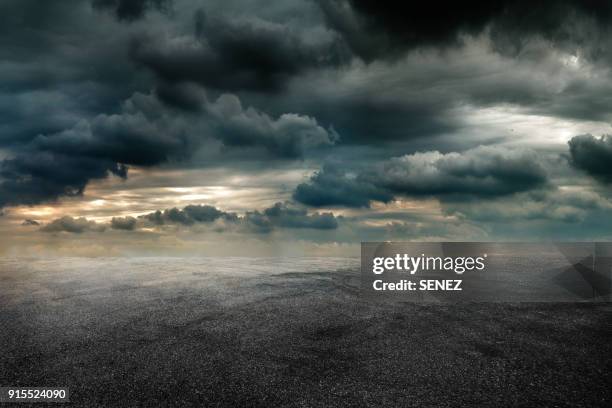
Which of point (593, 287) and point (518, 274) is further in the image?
point (518, 274)

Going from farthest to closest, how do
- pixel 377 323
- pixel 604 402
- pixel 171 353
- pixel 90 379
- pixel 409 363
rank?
pixel 377 323, pixel 171 353, pixel 409 363, pixel 90 379, pixel 604 402

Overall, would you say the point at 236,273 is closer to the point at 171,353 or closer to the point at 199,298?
the point at 199,298

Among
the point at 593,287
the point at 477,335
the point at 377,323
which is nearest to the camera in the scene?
the point at 477,335

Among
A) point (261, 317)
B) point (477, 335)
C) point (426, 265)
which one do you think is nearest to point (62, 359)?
point (261, 317)

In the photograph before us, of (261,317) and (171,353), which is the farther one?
(261,317)

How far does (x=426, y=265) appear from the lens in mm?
14516

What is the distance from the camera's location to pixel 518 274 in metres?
20.3

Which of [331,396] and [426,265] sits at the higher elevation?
[426,265]

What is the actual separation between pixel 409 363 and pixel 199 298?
8.45 metres

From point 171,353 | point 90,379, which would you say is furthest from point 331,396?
point 90,379

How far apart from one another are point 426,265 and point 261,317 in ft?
21.7

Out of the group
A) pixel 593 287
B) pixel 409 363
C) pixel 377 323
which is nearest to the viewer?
pixel 409 363

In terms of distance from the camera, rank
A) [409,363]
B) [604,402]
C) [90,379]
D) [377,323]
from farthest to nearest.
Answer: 1. [377,323]
2. [409,363]
3. [90,379]
4. [604,402]

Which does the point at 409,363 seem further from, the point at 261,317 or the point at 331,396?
the point at 261,317
